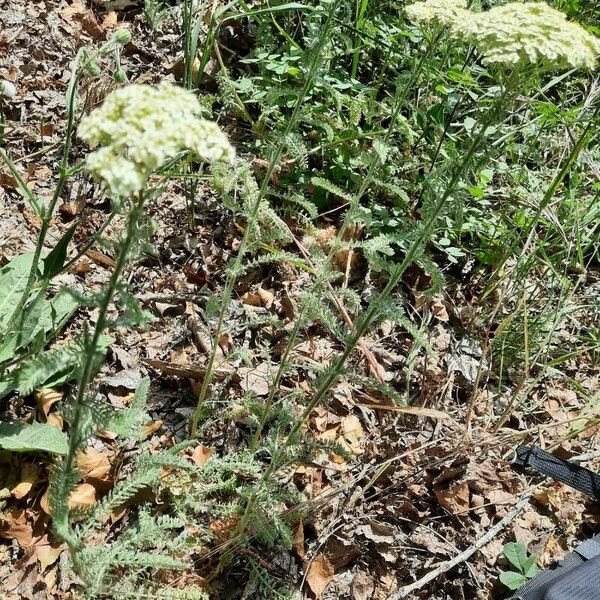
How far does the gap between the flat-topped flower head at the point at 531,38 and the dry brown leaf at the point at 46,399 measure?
82.4 inches

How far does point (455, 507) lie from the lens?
2.75m

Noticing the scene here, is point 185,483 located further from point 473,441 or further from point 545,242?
point 545,242

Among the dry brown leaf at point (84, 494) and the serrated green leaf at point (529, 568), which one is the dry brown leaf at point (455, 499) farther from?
the dry brown leaf at point (84, 494)

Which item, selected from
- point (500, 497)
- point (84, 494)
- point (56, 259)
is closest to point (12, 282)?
point (56, 259)

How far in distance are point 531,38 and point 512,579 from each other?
2023mm

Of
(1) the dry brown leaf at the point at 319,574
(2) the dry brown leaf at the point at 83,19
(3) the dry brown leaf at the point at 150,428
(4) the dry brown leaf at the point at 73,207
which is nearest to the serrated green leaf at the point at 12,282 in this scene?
(4) the dry brown leaf at the point at 73,207

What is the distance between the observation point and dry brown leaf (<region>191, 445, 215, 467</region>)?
266 centimetres

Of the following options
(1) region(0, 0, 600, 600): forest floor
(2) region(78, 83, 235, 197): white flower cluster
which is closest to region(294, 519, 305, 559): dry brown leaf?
(1) region(0, 0, 600, 600): forest floor

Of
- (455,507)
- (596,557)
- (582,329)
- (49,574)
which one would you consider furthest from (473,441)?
(49,574)

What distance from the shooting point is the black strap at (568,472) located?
2646 millimetres

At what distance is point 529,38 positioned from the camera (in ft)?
5.30

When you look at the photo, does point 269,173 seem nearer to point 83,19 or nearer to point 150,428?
point 150,428

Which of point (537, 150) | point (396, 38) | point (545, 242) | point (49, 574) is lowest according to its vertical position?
point (49, 574)

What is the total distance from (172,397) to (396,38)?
7.85 feet
